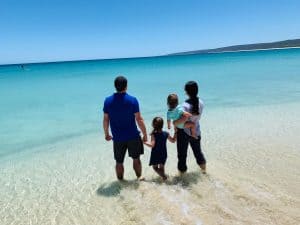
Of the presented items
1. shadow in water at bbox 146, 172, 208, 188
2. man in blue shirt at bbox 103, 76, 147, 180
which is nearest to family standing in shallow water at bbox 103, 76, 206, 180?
man in blue shirt at bbox 103, 76, 147, 180

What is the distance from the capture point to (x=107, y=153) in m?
8.59

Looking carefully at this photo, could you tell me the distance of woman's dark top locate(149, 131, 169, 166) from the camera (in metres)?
5.93

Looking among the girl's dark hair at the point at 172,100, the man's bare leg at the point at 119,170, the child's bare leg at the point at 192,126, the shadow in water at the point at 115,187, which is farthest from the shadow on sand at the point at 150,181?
the girl's dark hair at the point at 172,100

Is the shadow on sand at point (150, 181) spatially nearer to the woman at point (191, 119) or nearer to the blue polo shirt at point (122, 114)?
the woman at point (191, 119)

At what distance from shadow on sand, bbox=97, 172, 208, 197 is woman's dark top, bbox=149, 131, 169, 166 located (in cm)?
35

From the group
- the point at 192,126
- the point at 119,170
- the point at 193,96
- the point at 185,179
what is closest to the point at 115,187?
the point at 119,170

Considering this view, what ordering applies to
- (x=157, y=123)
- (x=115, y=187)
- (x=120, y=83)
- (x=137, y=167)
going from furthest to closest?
(x=115, y=187)
(x=137, y=167)
(x=157, y=123)
(x=120, y=83)

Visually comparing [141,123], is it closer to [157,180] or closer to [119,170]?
[119,170]

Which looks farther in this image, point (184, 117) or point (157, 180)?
point (157, 180)

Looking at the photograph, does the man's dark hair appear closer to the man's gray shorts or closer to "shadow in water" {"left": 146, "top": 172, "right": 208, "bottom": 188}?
the man's gray shorts

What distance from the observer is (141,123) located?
568 cm

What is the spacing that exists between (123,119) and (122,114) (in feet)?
0.27

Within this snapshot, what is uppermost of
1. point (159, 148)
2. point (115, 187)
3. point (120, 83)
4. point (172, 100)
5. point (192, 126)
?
point (120, 83)

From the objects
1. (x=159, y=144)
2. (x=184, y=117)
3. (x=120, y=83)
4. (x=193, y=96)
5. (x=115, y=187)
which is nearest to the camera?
(x=120, y=83)
